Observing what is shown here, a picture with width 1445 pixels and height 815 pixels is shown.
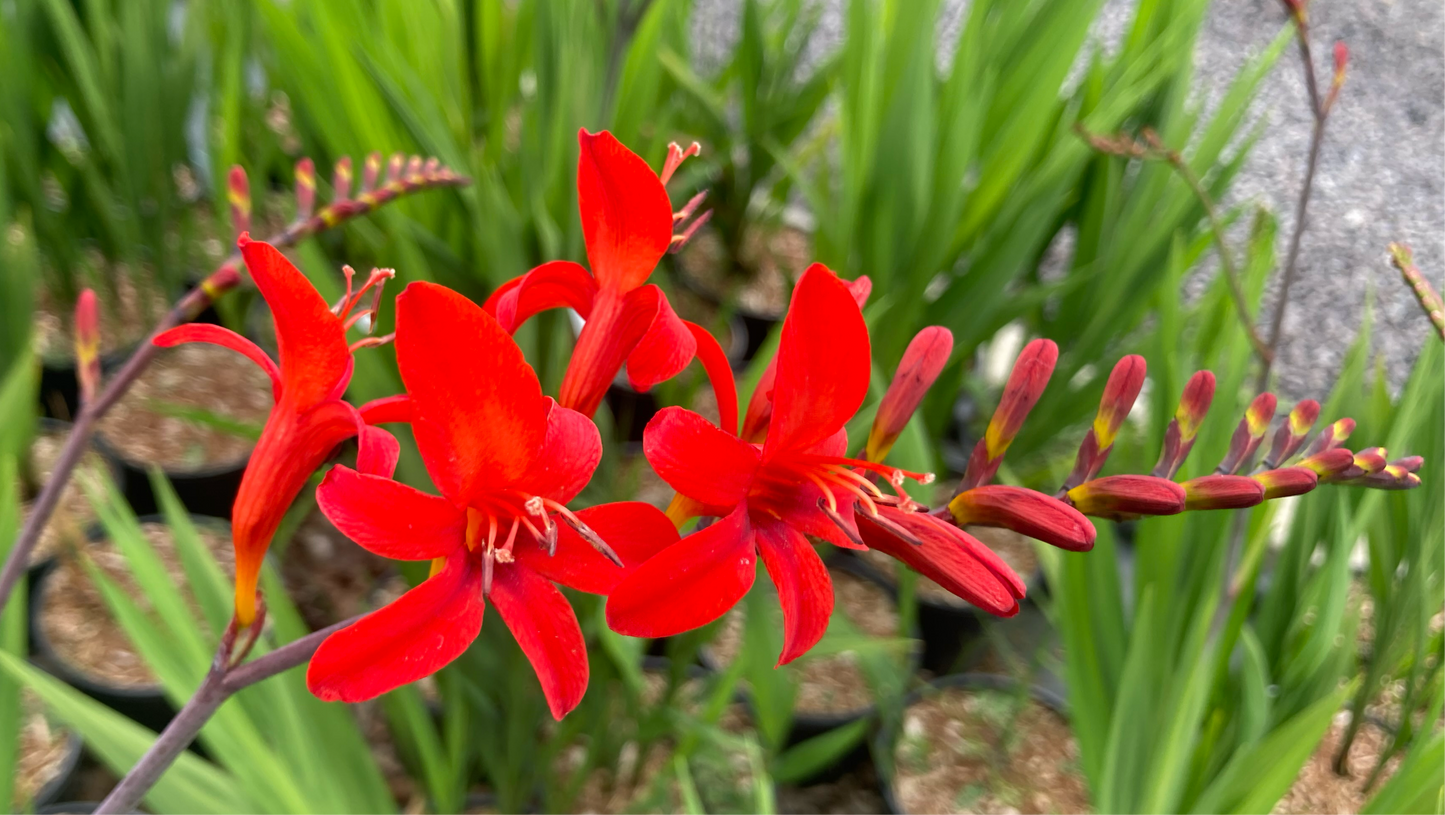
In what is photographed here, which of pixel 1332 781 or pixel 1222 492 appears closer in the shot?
pixel 1222 492

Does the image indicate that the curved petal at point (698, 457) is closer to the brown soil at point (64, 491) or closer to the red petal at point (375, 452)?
the red petal at point (375, 452)

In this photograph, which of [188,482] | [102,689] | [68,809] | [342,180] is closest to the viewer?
[342,180]

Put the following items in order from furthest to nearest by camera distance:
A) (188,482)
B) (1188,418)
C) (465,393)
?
1. (188,482)
2. (1188,418)
3. (465,393)

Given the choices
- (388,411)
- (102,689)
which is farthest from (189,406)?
(388,411)

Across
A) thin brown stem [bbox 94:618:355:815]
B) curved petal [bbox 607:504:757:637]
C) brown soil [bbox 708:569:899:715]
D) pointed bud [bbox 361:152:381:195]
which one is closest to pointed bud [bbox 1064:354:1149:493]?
curved petal [bbox 607:504:757:637]

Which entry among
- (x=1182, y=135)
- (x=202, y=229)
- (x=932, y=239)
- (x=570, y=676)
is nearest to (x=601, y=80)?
(x=932, y=239)

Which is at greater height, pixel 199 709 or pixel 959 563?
pixel 959 563

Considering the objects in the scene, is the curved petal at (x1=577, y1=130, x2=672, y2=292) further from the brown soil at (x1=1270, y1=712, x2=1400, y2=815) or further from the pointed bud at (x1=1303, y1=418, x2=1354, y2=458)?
the brown soil at (x1=1270, y1=712, x2=1400, y2=815)

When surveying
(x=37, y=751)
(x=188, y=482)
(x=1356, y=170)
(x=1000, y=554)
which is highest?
(x=1356, y=170)

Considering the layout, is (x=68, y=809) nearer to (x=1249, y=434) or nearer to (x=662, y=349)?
(x=662, y=349)

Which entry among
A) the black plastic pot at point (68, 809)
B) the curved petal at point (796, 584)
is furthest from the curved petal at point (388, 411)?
the black plastic pot at point (68, 809)
